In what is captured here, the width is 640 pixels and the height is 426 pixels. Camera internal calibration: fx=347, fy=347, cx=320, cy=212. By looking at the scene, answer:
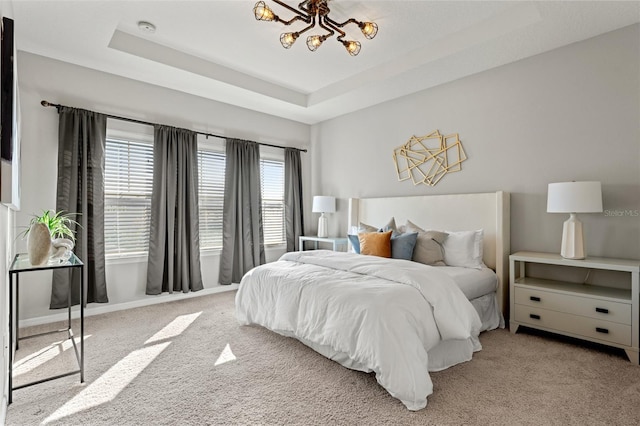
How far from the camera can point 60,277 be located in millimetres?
3424

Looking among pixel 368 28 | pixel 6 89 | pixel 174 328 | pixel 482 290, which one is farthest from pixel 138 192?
pixel 482 290

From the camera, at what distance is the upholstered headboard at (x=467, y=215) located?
11.2 ft

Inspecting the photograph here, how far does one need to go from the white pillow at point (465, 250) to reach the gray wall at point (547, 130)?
1.27 ft

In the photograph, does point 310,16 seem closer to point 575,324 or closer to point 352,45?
point 352,45

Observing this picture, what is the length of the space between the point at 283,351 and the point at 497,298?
2.10m

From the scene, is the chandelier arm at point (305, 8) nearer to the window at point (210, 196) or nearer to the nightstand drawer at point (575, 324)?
the window at point (210, 196)

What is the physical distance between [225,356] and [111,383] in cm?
75

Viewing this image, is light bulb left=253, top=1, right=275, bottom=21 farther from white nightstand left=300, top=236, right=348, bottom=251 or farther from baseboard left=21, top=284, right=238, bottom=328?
baseboard left=21, top=284, right=238, bottom=328

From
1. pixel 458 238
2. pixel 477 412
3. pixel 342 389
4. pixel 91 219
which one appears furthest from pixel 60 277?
pixel 458 238

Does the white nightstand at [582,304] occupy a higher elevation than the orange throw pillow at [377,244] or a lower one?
lower

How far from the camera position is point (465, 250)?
3494 mm

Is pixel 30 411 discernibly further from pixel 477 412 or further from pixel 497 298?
pixel 497 298

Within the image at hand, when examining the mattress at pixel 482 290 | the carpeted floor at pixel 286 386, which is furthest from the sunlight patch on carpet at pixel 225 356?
the mattress at pixel 482 290

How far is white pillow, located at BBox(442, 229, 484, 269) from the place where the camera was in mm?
3461
